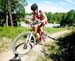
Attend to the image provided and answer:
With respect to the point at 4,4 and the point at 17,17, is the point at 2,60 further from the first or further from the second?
the point at 17,17

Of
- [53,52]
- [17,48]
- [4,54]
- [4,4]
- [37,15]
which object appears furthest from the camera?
[4,4]

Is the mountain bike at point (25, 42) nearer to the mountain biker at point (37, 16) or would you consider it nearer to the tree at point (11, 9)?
the mountain biker at point (37, 16)

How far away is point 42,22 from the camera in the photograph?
9.47 meters

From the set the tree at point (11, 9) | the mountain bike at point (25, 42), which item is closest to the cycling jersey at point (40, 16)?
the mountain bike at point (25, 42)

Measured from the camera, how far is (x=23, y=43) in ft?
32.3

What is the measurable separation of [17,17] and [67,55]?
209 ft

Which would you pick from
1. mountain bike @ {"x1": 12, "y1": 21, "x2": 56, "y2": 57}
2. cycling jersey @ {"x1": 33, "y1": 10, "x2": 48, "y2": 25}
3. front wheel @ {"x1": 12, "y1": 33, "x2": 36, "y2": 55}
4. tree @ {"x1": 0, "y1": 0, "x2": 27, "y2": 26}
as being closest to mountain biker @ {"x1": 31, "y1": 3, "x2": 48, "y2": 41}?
cycling jersey @ {"x1": 33, "y1": 10, "x2": 48, "y2": 25}

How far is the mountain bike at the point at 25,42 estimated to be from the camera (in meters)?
9.41

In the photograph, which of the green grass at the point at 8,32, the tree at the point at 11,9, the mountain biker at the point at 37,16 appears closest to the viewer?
the mountain biker at the point at 37,16

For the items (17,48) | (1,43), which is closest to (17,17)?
(1,43)

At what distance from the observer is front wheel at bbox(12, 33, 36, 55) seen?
940 centimetres

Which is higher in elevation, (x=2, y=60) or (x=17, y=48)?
(x=17, y=48)

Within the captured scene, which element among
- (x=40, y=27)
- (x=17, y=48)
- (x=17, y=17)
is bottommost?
(x=17, y=17)

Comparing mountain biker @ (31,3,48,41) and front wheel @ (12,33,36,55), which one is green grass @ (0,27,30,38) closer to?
front wheel @ (12,33,36,55)
